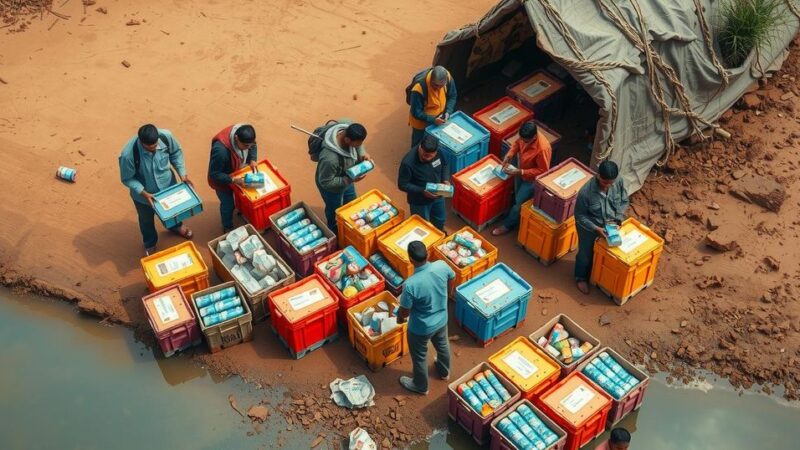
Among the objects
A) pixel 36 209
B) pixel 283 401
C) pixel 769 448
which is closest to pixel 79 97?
pixel 36 209

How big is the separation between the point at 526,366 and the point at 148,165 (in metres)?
5.84

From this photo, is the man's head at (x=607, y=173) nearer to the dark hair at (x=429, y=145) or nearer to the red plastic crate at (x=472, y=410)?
the dark hair at (x=429, y=145)

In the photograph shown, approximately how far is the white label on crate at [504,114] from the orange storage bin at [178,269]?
17.4ft

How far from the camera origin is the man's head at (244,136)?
11297 mm

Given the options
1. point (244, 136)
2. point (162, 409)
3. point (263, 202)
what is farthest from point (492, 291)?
point (162, 409)

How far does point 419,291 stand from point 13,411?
5.72 meters

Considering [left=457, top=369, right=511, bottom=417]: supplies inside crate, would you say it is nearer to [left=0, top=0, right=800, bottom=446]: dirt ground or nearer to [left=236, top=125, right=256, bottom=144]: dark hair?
[left=0, top=0, right=800, bottom=446]: dirt ground

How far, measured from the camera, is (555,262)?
1245 centimetres

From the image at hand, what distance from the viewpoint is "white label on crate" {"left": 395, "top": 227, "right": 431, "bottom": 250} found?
11.6 meters

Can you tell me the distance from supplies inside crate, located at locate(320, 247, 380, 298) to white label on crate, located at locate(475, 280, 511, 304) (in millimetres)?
1418

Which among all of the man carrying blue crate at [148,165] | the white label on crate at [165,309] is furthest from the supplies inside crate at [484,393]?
the man carrying blue crate at [148,165]

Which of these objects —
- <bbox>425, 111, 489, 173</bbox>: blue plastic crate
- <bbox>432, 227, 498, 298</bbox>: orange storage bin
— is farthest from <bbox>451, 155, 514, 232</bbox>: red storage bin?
<bbox>432, 227, 498, 298</bbox>: orange storage bin

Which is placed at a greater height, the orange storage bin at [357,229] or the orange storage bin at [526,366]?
the orange storage bin at [357,229]

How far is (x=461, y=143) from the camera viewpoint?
13008mm
